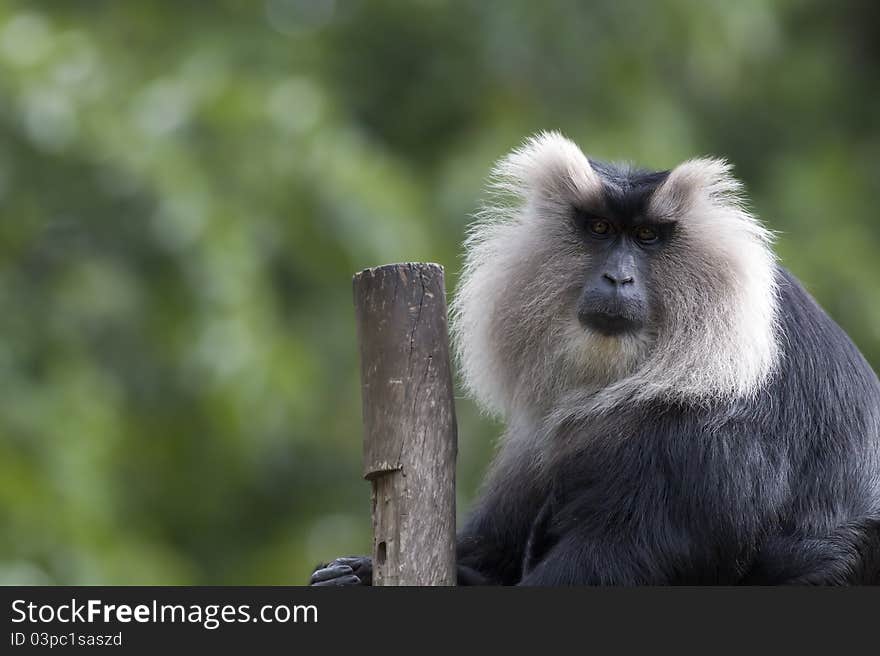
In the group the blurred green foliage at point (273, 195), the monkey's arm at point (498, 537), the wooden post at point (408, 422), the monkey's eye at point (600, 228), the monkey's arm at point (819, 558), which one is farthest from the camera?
the blurred green foliage at point (273, 195)

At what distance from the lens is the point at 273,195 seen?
1157cm

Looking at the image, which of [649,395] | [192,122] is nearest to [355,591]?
[649,395]

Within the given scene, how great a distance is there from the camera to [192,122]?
11.5 m

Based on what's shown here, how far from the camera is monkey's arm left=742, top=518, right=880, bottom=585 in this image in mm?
5648

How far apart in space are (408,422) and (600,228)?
1125mm

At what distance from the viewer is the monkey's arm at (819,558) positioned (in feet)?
18.5

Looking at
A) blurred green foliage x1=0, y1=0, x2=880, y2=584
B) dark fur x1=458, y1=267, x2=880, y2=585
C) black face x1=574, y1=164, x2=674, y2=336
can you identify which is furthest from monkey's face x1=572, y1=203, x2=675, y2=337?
blurred green foliage x1=0, y1=0, x2=880, y2=584

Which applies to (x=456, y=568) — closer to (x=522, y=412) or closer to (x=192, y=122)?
(x=522, y=412)

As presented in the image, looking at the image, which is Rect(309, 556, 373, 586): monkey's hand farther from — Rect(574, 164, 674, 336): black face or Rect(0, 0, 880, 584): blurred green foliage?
Rect(0, 0, 880, 584): blurred green foliage

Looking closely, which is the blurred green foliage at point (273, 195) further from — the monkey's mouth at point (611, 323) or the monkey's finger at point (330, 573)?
the monkey's mouth at point (611, 323)

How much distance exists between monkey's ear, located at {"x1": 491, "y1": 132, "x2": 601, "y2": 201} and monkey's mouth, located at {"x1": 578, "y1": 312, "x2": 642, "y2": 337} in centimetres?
53

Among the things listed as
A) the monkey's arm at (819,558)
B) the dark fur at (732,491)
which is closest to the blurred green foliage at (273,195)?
the dark fur at (732,491)

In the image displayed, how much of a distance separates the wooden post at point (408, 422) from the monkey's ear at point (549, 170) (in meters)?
0.75

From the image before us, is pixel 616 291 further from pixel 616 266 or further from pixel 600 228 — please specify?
pixel 600 228
